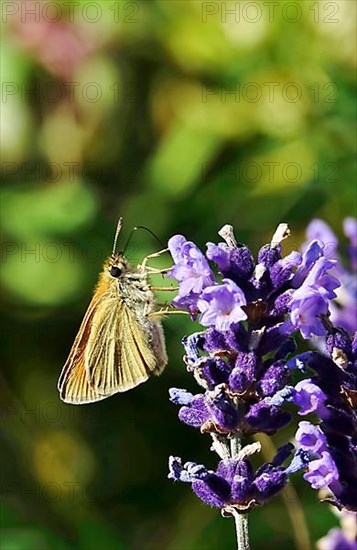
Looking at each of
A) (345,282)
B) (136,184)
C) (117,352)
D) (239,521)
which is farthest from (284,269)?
(136,184)

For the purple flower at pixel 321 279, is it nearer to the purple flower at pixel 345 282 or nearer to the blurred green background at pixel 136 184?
the purple flower at pixel 345 282

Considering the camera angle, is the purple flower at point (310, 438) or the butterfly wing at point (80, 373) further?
the butterfly wing at point (80, 373)

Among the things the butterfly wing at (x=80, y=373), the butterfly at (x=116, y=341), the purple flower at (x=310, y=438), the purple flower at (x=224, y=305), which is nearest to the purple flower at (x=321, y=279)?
the purple flower at (x=224, y=305)

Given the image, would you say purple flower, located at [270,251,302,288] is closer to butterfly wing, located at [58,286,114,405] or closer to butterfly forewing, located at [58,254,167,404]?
butterfly forewing, located at [58,254,167,404]

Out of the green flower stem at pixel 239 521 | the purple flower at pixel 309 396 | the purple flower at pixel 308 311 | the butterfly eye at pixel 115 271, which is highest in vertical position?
the purple flower at pixel 308 311

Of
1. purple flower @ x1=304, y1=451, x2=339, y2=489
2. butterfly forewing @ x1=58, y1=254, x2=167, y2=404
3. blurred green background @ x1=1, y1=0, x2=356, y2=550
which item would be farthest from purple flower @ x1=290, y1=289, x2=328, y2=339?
blurred green background @ x1=1, y1=0, x2=356, y2=550
